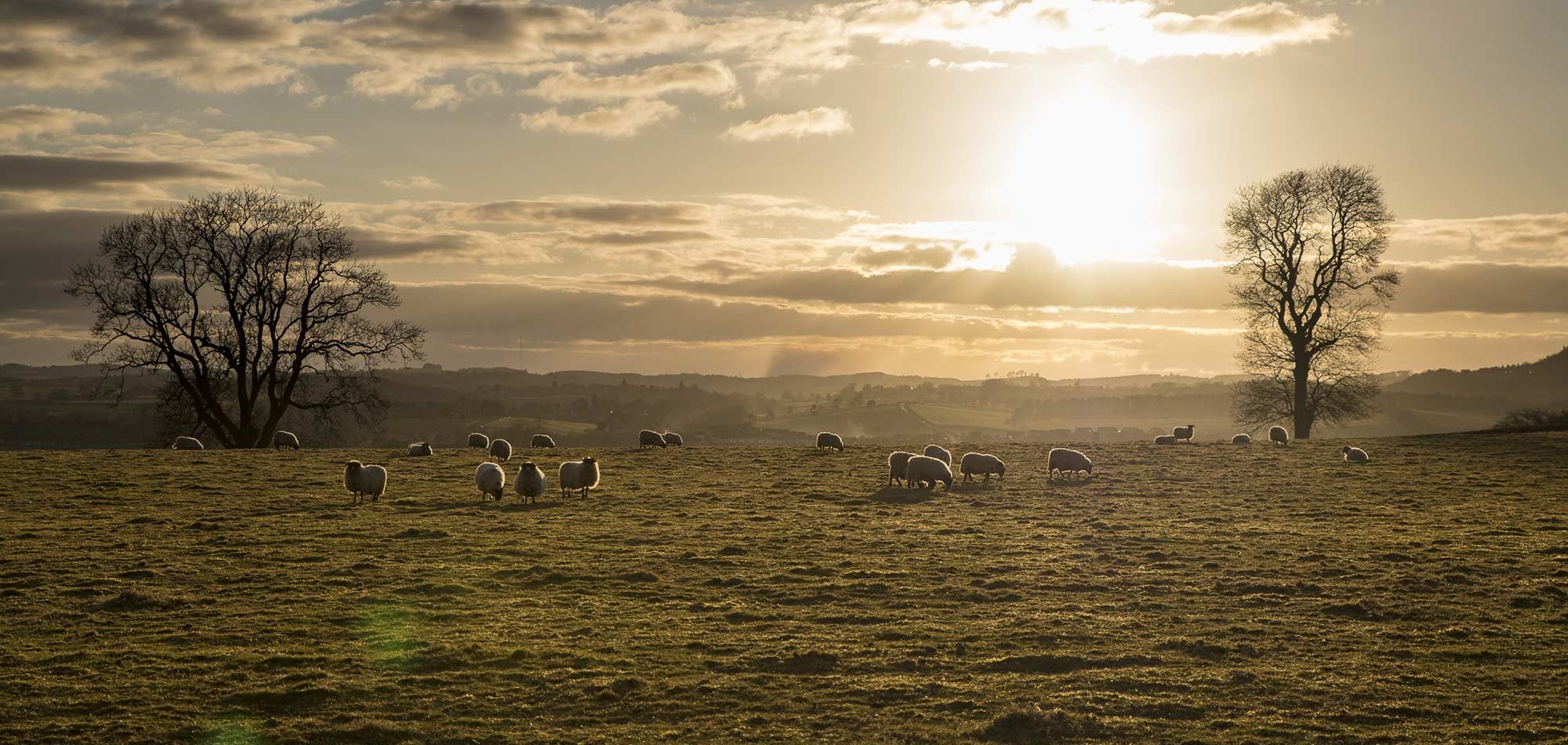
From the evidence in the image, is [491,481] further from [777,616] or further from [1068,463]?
[1068,463]

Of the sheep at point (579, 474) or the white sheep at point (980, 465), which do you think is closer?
the sheep at point (579, 474)

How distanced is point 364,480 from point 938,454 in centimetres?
2217

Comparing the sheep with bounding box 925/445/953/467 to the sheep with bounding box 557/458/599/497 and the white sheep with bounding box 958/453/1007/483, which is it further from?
the sheep with bounding box 557/458/599/497

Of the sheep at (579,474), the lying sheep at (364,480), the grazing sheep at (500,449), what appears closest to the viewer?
the lying sheep at (364,480)

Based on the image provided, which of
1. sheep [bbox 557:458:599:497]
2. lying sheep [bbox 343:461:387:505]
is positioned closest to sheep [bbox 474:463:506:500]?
sheep [bbox 557:458:599:497]

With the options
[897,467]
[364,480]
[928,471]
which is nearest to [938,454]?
[897,467]

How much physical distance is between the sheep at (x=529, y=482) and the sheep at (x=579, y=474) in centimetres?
123

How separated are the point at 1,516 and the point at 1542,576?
37.2m

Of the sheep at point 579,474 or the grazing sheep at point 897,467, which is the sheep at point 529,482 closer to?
the sheep at point 579,474

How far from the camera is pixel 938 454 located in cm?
4238

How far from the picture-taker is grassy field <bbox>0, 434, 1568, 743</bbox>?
1260cm

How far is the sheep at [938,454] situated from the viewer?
41.2 m

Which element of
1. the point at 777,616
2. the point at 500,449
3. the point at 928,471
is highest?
the point at 500,449

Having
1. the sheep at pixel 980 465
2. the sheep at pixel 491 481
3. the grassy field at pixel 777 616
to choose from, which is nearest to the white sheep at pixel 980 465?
the sheep at pixel 980 465
